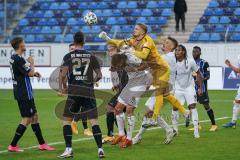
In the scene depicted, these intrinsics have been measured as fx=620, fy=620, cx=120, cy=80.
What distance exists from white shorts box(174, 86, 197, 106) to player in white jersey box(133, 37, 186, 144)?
0.41 meters

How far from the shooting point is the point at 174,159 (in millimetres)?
11336

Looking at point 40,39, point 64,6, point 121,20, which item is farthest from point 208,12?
point 40,39

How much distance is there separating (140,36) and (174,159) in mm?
3035

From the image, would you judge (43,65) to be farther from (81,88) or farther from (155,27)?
(81,88)

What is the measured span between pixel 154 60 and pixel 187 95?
197 centimetres

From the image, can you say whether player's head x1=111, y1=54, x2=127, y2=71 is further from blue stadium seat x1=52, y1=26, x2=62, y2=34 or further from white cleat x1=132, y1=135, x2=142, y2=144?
blue stadium seat x1=52, y1=26, x2=62, y2=34

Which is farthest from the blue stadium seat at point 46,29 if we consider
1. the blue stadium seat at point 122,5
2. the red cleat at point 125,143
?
the red cleat at point 125,143

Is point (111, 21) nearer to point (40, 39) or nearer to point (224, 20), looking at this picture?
point (40, 39)

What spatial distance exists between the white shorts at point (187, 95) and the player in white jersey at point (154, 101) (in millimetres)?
414

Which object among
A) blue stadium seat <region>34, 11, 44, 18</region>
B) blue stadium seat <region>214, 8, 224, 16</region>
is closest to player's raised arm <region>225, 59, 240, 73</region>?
blue stadium seat <region>214, 8, 224, 16</region>

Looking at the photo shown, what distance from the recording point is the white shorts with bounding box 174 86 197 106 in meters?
15.0

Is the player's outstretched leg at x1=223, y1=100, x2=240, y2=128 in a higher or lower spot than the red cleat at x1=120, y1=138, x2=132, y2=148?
higher

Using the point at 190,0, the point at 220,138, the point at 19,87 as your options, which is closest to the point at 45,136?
the point at 19,87

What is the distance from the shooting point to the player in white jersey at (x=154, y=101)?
534 inches
